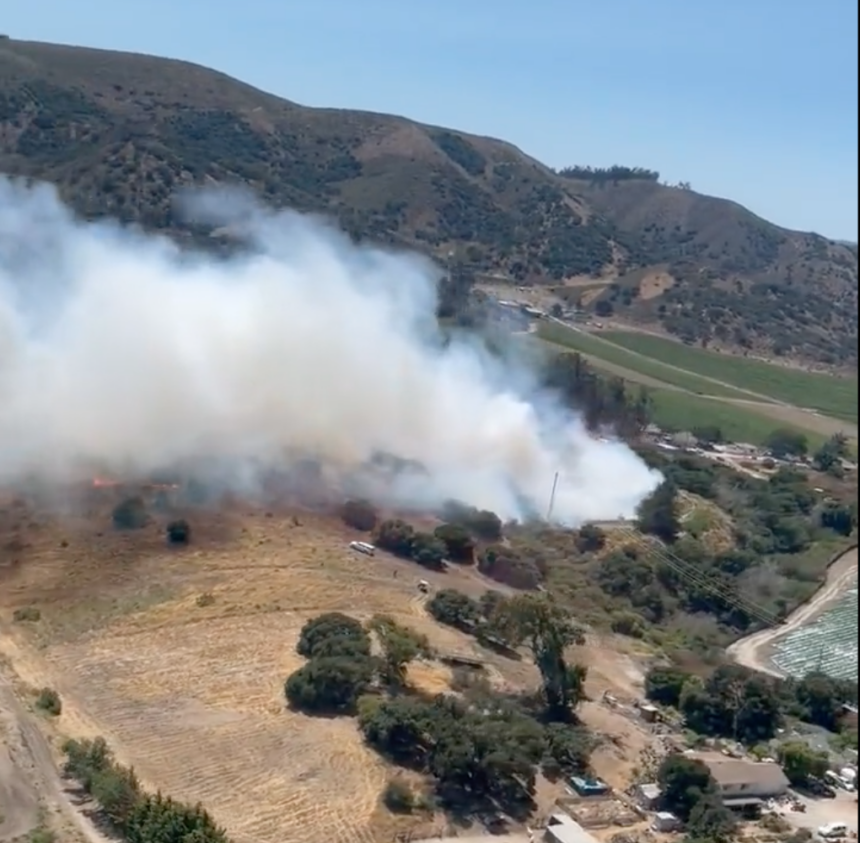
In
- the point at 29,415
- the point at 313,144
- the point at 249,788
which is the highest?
the point at 313,144

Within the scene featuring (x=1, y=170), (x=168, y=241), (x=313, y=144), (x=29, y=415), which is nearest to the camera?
(x=29, y=415)

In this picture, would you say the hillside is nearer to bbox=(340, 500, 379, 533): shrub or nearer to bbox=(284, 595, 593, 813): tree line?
bbox=(340, 500, 379, 533): shrub

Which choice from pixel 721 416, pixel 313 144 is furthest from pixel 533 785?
pixel 313 144

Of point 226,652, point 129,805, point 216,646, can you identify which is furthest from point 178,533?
point 129,805

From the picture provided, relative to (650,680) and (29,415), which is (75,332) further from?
(650,680)

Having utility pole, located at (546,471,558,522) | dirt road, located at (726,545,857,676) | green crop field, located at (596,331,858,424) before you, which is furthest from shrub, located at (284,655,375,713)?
green crop field, located at (596,331,858,424)

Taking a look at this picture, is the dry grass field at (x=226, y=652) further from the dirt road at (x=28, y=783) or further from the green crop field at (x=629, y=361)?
→ the green crop field at (x=629, y=361)

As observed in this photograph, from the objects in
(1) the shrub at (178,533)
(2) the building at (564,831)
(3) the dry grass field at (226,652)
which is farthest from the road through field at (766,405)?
(2) the building at (564,831)
